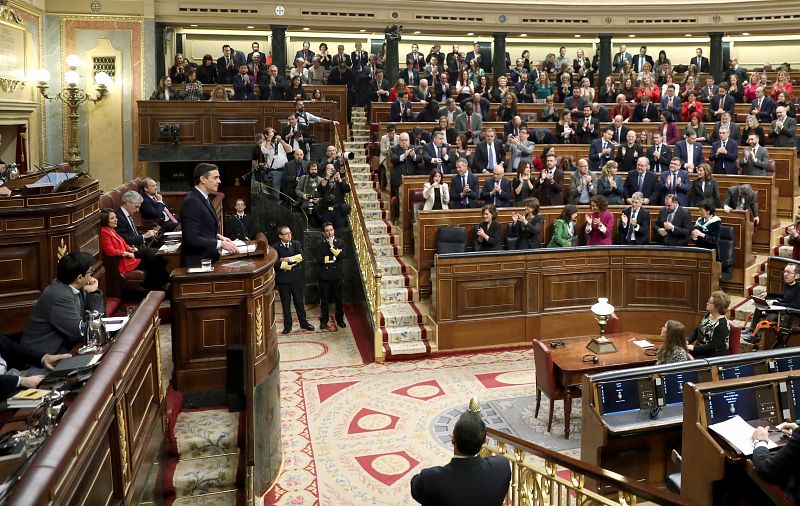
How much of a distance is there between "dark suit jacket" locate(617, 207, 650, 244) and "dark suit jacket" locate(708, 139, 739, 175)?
80.4 inches

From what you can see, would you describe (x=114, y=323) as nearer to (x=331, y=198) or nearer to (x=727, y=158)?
(x=331, y=198)

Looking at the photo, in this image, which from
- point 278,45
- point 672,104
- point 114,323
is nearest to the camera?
point 114,323

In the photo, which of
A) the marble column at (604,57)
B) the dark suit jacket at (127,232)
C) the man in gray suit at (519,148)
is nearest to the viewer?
the dark suit jacket at (127,232)

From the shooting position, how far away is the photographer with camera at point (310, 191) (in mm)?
10336

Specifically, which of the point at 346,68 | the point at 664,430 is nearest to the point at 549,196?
the point at 664,430

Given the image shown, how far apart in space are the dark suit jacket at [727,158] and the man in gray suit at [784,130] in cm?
142

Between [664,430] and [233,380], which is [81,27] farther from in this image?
[664,430]

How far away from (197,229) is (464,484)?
9.33ft

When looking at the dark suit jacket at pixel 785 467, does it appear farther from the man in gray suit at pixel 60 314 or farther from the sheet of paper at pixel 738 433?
the man in gray suit at pixel 60 314

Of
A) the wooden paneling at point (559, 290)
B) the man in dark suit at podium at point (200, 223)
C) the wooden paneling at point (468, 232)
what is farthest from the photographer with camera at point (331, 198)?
the man in dark suit at podium at point (200, 223)

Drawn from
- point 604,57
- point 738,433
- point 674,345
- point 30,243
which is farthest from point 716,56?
point 30,243

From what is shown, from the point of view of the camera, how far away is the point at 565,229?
9219 mm

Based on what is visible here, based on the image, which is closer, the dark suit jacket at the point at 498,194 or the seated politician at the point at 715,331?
the seated politician at the point at 715,331

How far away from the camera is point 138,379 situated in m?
3.57
